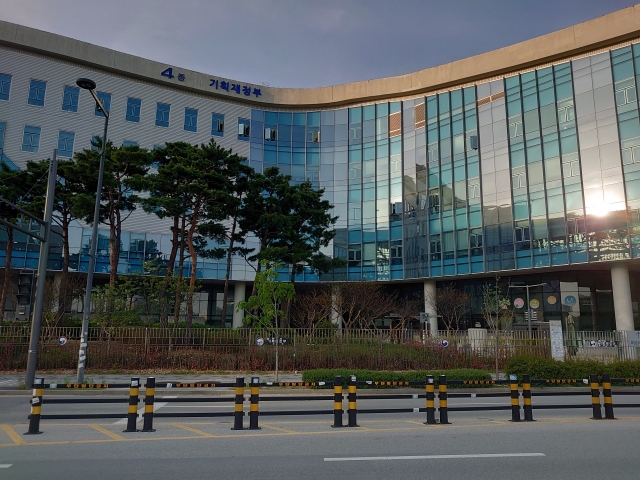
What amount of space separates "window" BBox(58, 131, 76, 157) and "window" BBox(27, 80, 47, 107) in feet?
9.76

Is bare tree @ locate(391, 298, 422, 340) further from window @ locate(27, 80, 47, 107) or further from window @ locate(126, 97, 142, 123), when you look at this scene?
window @ locate(27, 80, 47, 107)

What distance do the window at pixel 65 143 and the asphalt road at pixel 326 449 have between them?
38.2m

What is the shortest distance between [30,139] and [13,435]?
41347 mm

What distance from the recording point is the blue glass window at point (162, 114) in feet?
161

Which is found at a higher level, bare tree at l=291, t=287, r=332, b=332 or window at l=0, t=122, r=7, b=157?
window at l=0, t=122, r=7, b=157

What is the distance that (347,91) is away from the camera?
5159 centimetres

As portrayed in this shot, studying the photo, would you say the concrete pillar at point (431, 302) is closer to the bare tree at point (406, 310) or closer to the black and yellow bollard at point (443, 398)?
the bare tree at point (406, 310)

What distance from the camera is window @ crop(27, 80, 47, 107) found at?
147 ft

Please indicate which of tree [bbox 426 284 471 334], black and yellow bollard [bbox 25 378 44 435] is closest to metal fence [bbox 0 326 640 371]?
black and yellow bollard [bbox 25 378 44 435]

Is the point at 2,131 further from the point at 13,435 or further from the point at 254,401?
the point at 254,401

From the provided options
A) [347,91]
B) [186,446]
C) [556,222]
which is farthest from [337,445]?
[347,91]

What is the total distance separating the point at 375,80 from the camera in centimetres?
5028

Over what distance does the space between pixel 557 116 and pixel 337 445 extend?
3695cm

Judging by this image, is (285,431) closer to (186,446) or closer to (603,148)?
(186,446)
